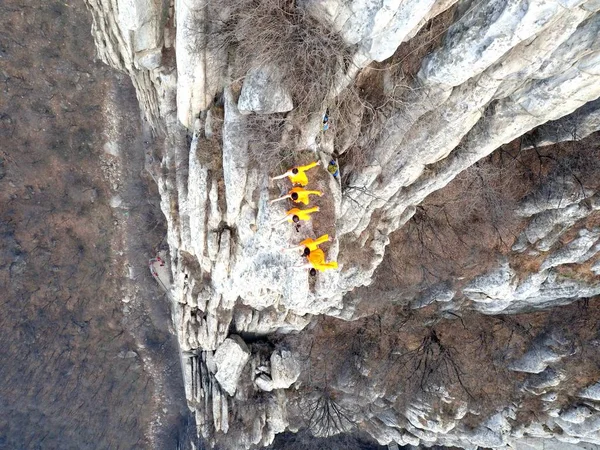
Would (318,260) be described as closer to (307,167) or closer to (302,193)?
(302,193)

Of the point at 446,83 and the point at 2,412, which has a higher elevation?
the point at 446,83

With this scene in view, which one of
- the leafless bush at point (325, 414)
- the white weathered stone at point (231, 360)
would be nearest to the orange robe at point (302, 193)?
the white weathered stone at point (231, 360)

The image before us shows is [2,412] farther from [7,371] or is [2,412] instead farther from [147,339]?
[147,339]

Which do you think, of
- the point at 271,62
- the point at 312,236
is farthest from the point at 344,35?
the point at 312,236

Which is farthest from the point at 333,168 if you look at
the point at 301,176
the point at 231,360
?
the point at 231,360

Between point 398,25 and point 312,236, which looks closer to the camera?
point 398,25
